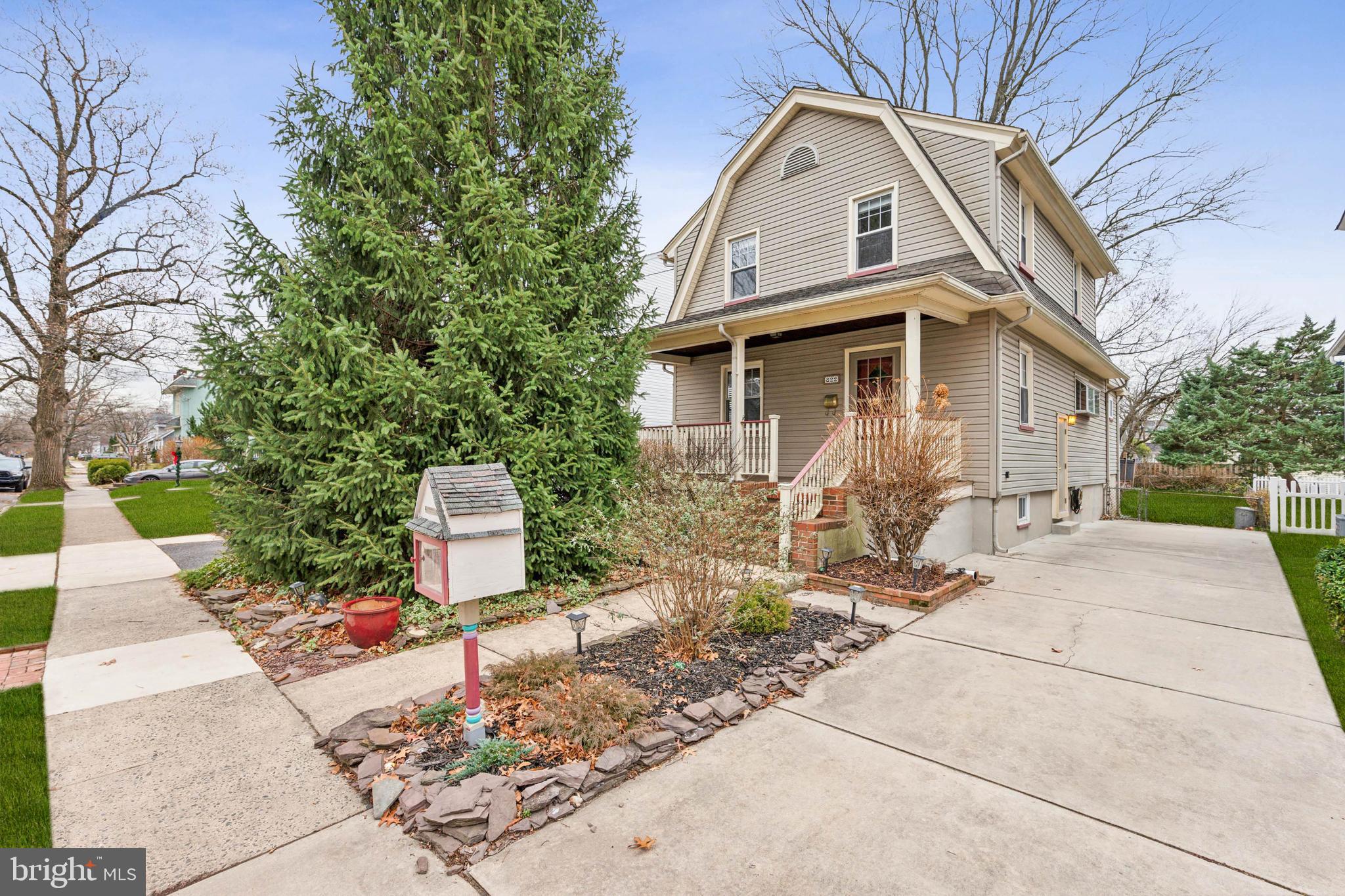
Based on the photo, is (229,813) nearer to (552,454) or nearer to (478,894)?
(478,894)

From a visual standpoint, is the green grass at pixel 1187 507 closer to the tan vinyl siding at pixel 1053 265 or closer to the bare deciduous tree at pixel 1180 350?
the bare deciduous tree at pixel 1180 350

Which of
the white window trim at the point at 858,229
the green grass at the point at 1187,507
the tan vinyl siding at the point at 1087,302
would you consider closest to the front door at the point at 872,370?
the white window trim at the point at 858,229

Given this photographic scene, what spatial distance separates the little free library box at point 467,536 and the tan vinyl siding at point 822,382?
22.7 feet

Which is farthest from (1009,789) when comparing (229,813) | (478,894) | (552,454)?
(552,454)

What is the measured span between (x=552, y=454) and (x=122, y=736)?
3.57m

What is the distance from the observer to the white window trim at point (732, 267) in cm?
1152

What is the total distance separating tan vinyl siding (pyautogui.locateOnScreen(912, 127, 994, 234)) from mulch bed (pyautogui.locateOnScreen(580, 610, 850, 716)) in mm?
7521

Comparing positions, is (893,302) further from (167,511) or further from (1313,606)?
(167,511)

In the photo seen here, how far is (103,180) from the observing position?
17.7 m

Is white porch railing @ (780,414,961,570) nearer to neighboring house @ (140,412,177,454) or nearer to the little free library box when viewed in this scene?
the little free library box

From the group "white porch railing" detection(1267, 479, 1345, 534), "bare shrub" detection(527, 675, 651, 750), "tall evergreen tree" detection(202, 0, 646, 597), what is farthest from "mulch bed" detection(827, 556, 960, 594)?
"white porch railing" detection(1267, 479, 1345, 534)

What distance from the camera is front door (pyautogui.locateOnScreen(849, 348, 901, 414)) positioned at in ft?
31.6

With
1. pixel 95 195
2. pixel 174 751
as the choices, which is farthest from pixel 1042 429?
pixel 95 195

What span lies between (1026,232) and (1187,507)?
11383 mm
